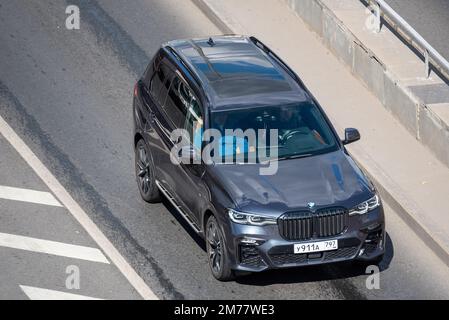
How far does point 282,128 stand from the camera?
15.9 meters

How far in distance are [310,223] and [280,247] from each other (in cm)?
44

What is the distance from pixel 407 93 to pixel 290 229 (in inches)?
212

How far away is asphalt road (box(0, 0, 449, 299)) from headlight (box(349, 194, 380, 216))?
97 centimetres

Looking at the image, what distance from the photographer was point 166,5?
74.3ft

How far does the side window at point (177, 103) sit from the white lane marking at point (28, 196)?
76.4 inches

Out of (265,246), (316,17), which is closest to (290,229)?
(265,246)

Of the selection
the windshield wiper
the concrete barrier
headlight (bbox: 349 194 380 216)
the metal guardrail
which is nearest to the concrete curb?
the concrete barrier

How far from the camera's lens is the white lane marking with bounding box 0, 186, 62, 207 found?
17.0 m

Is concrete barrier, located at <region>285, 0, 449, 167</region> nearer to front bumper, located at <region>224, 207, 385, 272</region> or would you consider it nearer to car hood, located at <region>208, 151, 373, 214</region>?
car hood, located at <region>208, 151, 373, 214</region>

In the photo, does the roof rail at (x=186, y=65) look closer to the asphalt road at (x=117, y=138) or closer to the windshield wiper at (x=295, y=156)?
the windshield wiper at (x=295, y=156)

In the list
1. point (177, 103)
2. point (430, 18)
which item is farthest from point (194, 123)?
point (430, 18)

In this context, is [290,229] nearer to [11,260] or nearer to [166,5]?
[11,260]

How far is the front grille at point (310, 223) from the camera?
1453 cm

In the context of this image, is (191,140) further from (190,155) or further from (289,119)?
(289,119)
